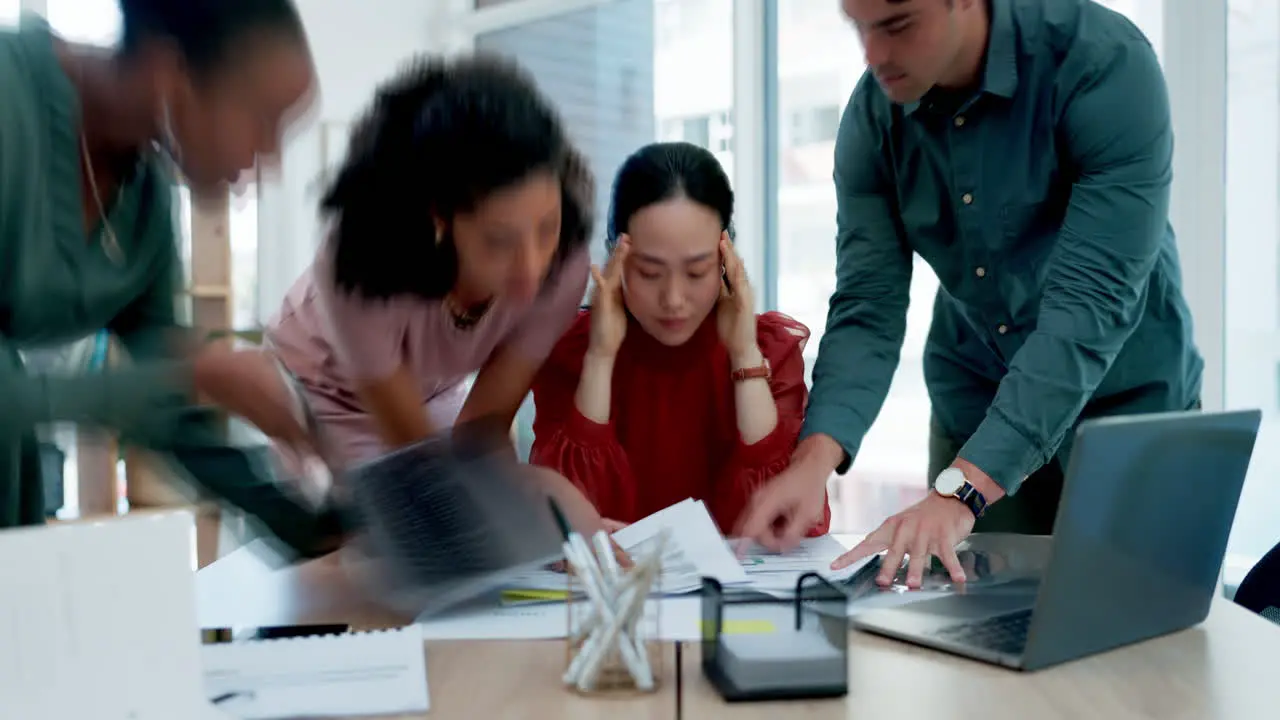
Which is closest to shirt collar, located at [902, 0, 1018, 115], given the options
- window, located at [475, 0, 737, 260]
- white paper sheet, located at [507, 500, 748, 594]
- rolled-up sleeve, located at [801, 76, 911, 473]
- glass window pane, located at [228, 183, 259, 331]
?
rolled-up sleeve, located at [801, 76, 911, 473]

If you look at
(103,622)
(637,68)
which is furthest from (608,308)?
(637,68)

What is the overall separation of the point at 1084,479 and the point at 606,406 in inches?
35.7

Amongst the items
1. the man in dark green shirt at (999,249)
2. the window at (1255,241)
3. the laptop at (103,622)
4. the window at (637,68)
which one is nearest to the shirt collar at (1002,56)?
the man in dark green shirt at (999,249)

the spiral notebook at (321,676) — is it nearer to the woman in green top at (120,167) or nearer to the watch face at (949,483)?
the woman in green top at (120,167)

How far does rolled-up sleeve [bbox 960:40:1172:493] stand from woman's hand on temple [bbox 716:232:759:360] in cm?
47

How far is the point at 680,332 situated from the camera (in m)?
1.67

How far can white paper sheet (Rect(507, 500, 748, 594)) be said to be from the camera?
117 cm

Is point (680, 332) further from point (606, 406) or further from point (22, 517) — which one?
point (22, 517)

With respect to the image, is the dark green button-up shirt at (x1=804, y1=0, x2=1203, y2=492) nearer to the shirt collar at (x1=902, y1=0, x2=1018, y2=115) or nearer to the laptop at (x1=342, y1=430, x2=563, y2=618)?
the shirt collar at (x1=902, y1=0, x2=1018, y2=115)

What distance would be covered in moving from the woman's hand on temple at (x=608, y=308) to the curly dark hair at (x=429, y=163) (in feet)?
0.41

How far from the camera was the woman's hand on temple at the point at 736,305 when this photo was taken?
5.55 ft

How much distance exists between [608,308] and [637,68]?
7.83ft

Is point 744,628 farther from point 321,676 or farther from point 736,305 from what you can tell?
point 736,305

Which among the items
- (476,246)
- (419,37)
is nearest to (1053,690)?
(476,246)
